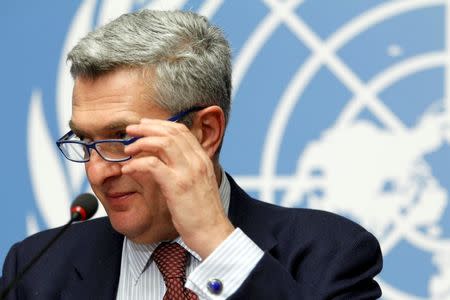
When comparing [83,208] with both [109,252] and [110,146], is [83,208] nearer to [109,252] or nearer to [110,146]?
[110,146]

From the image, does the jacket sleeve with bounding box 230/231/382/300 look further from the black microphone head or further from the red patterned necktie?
the black microphone head

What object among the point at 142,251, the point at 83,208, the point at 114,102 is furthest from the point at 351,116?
the point at 83,208

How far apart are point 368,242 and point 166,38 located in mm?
697

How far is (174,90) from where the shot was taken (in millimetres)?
2205

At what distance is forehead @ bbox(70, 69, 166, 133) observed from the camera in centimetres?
215

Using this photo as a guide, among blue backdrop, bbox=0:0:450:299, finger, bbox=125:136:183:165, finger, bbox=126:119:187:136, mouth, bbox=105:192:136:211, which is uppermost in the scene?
blue backdrop, bbox=0:0:450:299

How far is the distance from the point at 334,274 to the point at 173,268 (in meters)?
0.38

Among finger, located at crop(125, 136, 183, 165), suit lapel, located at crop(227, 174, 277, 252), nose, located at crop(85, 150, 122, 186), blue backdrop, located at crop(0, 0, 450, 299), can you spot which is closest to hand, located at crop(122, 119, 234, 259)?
finger, located at crop(125, 136, 183, 165)

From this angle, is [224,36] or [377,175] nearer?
[224,36]

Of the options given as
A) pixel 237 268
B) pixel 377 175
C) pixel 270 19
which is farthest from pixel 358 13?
pixel 237 268

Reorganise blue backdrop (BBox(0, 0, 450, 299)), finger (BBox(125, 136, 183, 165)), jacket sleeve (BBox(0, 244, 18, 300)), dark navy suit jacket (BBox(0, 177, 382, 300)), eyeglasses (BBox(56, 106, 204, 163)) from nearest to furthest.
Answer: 1. finger (BBox(125, 136, 183, 165))
2. eyeglasses (BBox(56, 106, 204, 163))
3. dark navy suit jacket (BBox(0, 177, 382, 300))
4. jacket sleeve (BBox(0, 244, 18, 300))
5. blue backdrop (BBox(0, 0, 450, 299))

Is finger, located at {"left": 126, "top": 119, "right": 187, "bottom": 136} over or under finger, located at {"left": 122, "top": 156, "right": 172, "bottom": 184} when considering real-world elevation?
over

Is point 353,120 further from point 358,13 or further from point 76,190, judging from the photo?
point 76,190

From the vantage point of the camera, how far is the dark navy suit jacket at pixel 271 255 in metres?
2.27
